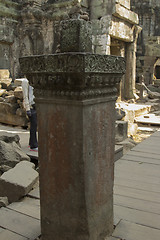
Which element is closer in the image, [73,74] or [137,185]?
[73,74]

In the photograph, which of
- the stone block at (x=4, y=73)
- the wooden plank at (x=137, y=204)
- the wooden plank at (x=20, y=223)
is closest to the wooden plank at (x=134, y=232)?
the wooden plank at (x=137, y=204)

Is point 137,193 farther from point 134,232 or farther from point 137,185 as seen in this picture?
point 134,232

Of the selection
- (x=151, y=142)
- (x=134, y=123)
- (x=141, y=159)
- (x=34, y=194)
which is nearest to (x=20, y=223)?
(x=34, y=194)

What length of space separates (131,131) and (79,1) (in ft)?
18.3

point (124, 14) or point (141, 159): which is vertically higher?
point (124, 14)

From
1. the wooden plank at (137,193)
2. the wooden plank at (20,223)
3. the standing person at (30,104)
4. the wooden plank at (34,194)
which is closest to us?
the wooden plank at (20,223)

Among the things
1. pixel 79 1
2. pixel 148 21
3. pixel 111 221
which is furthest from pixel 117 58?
pixel 148 21

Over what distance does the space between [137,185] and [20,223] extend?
1.50m

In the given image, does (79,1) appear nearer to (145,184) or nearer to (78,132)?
(145,184)

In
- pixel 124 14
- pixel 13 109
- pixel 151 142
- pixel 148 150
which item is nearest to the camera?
pixel 148 150

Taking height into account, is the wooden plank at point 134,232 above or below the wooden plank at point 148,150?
below

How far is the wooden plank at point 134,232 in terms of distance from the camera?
2037 mm

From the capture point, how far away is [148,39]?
22531mm

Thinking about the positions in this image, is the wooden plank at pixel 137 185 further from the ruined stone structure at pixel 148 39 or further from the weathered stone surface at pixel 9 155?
the ruined stone structure at pixel 148 39
